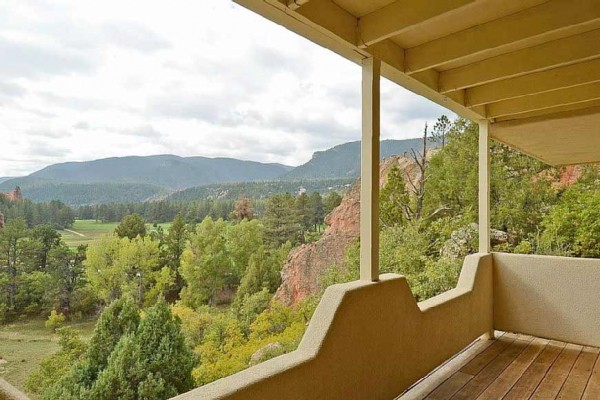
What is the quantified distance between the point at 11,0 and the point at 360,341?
4.21 metres

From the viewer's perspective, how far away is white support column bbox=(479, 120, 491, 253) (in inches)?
144

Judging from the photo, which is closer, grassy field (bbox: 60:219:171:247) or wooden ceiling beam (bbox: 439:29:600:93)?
wooden ceiling beam (bbox: 439:29:600:93)

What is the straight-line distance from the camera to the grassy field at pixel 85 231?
4.72 meters

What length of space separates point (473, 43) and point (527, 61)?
0.50 metres

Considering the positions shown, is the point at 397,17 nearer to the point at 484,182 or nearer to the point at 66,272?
the point at 484,182

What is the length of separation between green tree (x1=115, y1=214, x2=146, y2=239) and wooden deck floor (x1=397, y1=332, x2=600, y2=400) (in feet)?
16.4

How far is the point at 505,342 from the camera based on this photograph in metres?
3.47

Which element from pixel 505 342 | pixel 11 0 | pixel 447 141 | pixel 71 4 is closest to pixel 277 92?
pixel 447 141

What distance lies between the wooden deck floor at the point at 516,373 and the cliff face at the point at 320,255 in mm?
7994

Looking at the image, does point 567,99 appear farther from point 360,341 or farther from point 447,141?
point 447,141

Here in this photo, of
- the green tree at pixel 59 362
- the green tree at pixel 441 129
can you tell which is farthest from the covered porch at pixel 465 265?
the green tree at pixel 441 129

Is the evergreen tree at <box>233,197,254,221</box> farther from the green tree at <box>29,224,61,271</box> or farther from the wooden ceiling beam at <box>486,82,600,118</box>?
the wooden ceiling beam at <box>486,82,600,118</box>

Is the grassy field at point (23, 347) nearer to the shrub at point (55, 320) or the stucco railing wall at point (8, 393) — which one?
the shrub at point (55, 320)

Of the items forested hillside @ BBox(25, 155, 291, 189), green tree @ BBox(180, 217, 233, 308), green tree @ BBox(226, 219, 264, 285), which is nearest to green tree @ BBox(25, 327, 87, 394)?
forested hillside @ BBox(25, 155, 291, 189)
